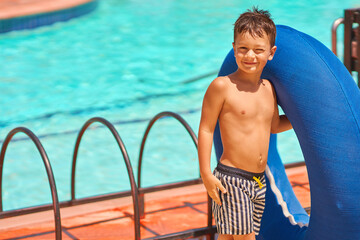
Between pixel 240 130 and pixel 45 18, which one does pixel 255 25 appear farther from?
pixel 45 18

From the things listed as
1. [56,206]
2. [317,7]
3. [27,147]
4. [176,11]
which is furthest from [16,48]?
[56,206]

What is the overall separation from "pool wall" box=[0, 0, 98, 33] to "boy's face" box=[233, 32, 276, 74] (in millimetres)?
13489

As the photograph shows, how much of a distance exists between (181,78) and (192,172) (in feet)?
Result: 15.5

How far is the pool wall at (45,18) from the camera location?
1567 centimetres

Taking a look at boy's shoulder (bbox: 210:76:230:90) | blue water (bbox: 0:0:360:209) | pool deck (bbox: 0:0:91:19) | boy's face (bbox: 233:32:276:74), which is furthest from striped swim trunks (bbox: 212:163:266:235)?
pool deck (bbox: 0:0:91:19)

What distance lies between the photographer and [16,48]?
1408cm

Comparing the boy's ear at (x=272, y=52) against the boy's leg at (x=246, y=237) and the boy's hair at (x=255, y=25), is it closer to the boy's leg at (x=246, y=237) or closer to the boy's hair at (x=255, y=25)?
the boy's hair at (x=255, y=25)

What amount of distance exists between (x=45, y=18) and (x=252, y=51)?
47.2 feet

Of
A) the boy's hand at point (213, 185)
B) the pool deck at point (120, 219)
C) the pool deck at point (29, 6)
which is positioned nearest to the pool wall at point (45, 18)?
the pool deck at point (29, 6)

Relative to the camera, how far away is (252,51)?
287cm

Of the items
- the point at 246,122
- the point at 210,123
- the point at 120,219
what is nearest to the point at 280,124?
the point at 246,122

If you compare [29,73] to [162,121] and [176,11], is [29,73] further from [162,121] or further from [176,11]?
[176,11]

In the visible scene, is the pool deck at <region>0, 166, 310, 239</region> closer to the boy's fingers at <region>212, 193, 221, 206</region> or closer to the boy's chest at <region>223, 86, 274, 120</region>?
the boy's fingers at <region>212, 193, 221, 206</region>

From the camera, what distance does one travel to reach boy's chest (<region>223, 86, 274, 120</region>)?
9.82 ft
